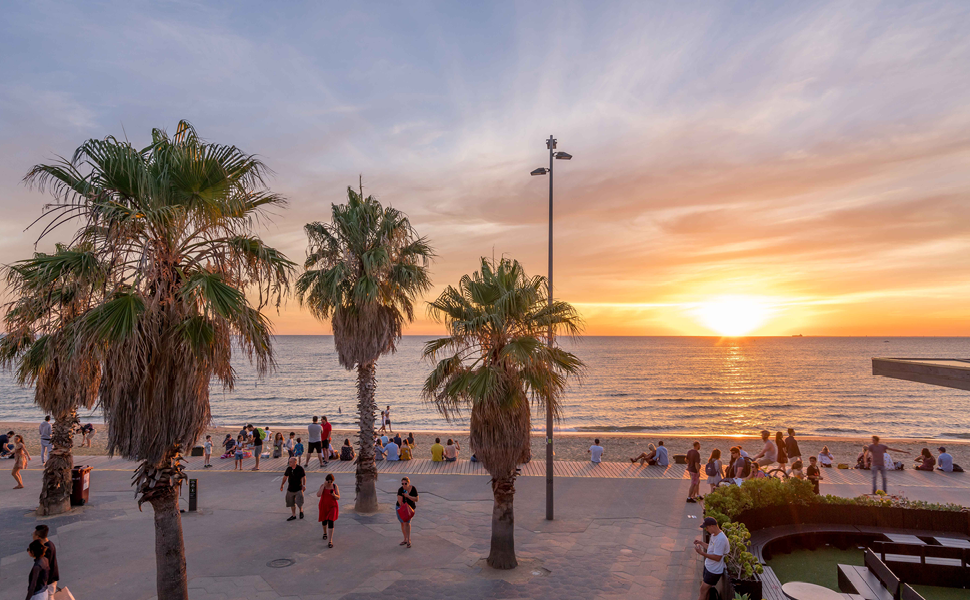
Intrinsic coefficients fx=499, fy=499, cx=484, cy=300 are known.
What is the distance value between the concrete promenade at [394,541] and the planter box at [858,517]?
6.16ft

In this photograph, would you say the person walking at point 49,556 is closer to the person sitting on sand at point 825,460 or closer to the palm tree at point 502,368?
the palm tree at point 502,368

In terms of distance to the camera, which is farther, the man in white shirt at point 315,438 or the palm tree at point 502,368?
the man in white shirt at point 315,438

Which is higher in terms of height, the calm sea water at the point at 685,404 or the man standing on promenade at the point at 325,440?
the man standing on promenade at the point at 325,440

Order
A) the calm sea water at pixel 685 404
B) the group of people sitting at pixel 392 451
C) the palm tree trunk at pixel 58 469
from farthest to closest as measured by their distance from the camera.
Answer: the calm sea water at pixel 685 404 → the group of people sitting at pixel 392 451 → the palm tree trunk at pixel 58 469

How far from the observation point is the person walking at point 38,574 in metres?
7.29

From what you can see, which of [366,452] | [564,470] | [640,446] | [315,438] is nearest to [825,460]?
[640,446]

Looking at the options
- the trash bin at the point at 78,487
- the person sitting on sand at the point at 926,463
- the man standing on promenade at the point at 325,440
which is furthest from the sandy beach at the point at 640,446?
the trash bin at the point at 78,487

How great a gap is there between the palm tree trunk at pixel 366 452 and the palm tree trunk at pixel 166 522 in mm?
6627

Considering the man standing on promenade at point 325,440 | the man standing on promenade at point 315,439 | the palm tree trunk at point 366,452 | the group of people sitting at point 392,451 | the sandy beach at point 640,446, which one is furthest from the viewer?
the sandy beach at point 640,446

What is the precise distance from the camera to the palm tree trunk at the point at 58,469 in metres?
13.4

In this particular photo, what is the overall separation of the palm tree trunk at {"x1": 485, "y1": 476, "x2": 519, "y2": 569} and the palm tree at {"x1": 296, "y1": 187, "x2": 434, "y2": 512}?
505cm

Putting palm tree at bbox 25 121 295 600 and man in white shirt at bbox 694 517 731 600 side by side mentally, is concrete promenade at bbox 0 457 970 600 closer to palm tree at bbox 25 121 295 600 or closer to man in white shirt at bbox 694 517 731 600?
man in white shirt at bbox 694 517 731 600

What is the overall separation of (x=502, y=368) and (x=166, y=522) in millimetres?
6147

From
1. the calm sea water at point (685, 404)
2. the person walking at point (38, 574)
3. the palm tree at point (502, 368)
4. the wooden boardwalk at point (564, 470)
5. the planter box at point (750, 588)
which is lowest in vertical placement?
the calm sea water at point (685, 404)
